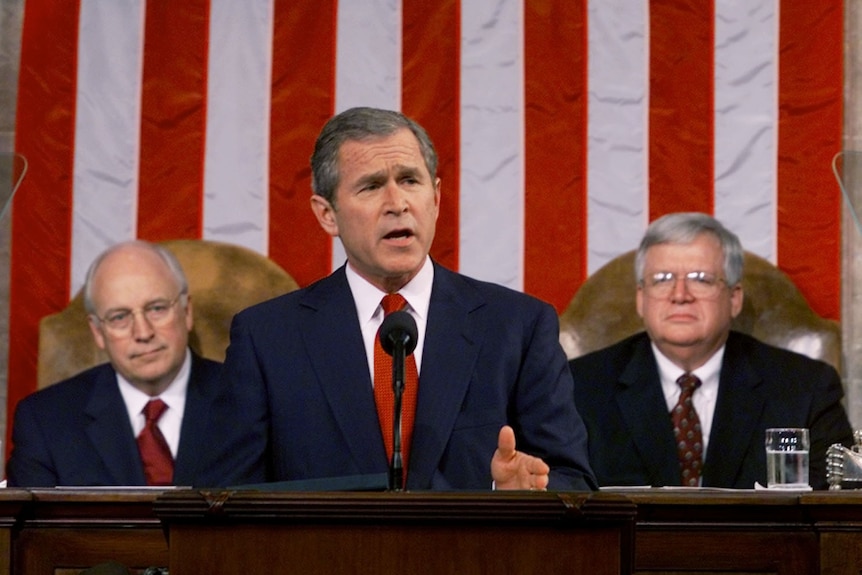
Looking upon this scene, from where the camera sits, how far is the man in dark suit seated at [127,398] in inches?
199

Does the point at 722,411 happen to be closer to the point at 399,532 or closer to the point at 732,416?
the point at 732,416

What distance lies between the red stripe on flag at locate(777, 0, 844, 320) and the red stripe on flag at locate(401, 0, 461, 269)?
1255 millimetres

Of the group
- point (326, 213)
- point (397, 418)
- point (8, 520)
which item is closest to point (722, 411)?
point (326, 213)

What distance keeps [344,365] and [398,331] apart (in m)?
0.53

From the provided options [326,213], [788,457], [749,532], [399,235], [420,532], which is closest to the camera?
[420,532]

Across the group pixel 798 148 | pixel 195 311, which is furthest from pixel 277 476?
pixel 798 148

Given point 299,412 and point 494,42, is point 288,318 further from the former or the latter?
point 494,42

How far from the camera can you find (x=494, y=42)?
18.3 ft

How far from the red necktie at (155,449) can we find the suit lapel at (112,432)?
0.03m

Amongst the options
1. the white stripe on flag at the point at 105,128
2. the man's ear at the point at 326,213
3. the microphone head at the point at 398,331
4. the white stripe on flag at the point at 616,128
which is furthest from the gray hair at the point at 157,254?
the microphone head at the point at 398,331

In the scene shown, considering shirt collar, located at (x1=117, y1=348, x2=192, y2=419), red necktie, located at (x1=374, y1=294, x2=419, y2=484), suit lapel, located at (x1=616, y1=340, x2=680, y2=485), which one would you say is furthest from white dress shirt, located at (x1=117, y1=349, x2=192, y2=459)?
red necktie, located at (x1=374, y1=294, x2=419, y2=484)

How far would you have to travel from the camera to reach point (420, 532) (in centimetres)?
230

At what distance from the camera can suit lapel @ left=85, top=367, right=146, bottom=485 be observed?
503cm

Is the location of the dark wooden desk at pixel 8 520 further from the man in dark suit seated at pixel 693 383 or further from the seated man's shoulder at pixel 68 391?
the man in dark suit seated at pixel 693 383
